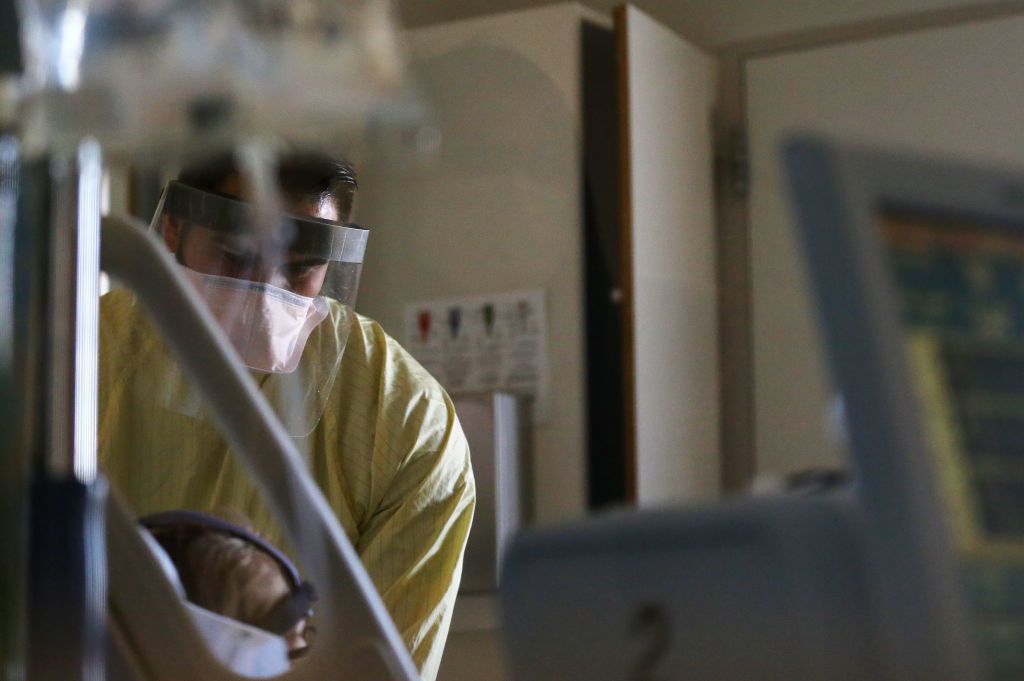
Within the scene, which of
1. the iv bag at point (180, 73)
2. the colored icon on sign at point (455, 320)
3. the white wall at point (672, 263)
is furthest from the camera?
the colored icon on sign at point (455, 320)

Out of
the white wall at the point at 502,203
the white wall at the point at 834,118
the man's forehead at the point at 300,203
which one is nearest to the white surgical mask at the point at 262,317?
the man's forehead at the point at 300,203

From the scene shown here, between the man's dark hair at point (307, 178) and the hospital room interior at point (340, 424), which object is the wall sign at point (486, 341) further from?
the man's dark hair at point (307, 178)

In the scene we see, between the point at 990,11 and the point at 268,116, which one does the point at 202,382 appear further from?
the point at 990,11

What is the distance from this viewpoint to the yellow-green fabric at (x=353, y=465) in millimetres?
1770

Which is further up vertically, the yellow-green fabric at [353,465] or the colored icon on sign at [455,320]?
the colored icon on sign at [455,320]

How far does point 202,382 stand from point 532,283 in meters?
2.26

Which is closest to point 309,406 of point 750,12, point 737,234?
point 737,234

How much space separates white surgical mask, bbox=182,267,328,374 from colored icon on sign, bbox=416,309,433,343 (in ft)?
4.87

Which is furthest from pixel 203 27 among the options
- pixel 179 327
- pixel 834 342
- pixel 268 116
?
pixel 834 342

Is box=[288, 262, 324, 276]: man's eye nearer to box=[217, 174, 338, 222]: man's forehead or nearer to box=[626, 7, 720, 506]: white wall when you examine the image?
box=[217, 174, 338, 222]: man's forehead

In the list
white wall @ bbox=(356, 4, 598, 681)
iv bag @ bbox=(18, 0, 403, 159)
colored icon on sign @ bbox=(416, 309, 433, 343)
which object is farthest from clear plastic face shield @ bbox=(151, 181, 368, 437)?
colored icon on sign @ bbox=(416, 309, 433, 343)

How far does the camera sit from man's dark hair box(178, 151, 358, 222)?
1.50 metres

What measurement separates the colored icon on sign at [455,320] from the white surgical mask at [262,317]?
1454mm

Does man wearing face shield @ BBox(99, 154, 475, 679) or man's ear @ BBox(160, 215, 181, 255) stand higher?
man's ear @ BBox(160, 215, 181, 255)
